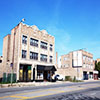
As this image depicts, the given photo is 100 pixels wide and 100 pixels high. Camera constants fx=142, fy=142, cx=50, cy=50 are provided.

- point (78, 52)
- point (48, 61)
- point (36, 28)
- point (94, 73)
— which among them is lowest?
point (94, 73)

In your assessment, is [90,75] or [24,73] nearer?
[24,73]

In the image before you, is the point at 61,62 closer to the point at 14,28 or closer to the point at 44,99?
the point at 14,28

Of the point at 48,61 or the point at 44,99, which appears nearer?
the point at 44,99

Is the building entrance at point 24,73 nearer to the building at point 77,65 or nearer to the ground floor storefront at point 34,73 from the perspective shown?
the ground floor storefront at point 34,73

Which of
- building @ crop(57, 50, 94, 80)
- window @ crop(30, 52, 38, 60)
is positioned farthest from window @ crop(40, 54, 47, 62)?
building @ crop(57, 50, 94, 80)

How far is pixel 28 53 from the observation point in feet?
105

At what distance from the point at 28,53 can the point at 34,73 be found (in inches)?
185

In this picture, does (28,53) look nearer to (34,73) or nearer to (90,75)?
(34,73)

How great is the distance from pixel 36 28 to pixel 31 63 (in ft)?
30.1

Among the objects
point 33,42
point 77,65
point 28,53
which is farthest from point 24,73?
point 77,65

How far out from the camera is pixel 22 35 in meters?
31.4

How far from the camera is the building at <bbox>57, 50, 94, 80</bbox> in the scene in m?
54.7

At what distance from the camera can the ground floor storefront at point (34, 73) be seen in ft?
99.0

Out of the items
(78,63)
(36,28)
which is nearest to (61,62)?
(78,63)
